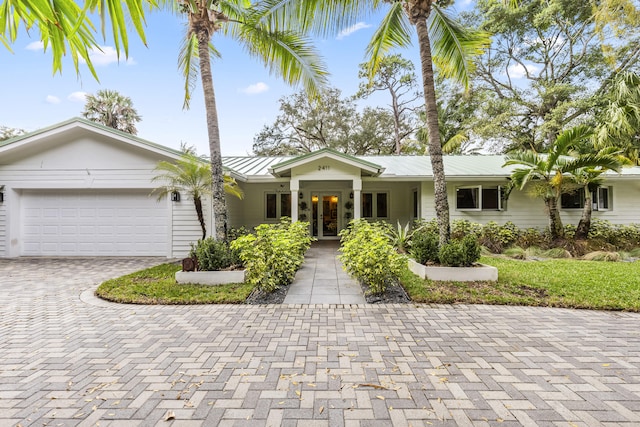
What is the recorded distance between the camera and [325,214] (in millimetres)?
13977

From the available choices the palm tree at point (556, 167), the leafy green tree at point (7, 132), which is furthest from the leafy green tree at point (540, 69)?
the leafy green tree at point (7, 132)

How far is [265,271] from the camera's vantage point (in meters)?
5.55

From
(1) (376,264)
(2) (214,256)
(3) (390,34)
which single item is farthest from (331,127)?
(1) (376,264)

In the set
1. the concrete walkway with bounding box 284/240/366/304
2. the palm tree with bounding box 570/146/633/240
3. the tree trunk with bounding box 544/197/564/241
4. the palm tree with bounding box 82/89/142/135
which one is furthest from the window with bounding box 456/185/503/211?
the palm tree with bounding box 82/89/142/135

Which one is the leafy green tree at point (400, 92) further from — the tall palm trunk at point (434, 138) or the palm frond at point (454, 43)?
the tall palm trunk at point (434, 138)

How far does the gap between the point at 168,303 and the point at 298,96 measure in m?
21.6

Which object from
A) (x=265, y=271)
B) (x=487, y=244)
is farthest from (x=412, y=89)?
(x=265, y=271)

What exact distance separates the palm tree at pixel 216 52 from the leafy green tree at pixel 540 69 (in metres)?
14.5

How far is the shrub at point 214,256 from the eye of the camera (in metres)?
6.18

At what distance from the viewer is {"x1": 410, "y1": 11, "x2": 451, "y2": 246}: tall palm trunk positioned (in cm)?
646

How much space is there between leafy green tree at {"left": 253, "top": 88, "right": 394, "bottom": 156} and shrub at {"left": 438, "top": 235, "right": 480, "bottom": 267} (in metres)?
18.1

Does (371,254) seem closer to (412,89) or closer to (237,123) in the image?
(237,123)

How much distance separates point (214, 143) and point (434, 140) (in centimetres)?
484

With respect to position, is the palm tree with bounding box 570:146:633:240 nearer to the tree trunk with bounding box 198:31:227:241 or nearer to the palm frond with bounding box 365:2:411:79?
the palm frond with bounding box 365:2:411:79
